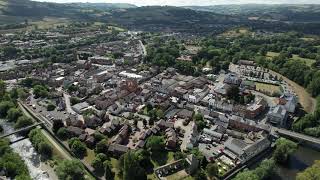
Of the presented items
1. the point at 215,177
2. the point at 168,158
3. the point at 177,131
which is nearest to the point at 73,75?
the point at 177,131

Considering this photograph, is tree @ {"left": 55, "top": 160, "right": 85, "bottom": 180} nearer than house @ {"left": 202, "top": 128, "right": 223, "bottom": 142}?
Yes

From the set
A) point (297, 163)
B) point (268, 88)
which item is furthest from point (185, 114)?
point (268, 88)

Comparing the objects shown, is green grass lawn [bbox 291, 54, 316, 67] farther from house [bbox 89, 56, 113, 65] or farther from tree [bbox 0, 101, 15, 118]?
tree [bbox 0, 101, 15, 118]

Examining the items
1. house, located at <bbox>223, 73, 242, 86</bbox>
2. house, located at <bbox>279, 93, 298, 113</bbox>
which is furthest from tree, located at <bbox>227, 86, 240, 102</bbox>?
house, located at <bbox>223, 73, 242, 86</bbox>

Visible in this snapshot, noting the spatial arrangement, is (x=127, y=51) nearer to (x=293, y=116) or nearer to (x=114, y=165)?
(x=293, y=116)

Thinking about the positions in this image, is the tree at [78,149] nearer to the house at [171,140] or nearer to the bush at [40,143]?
the bush at [40,143]

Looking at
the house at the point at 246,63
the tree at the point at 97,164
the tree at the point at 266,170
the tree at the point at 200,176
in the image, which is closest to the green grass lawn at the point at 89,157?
the tree at the point at 97,164
